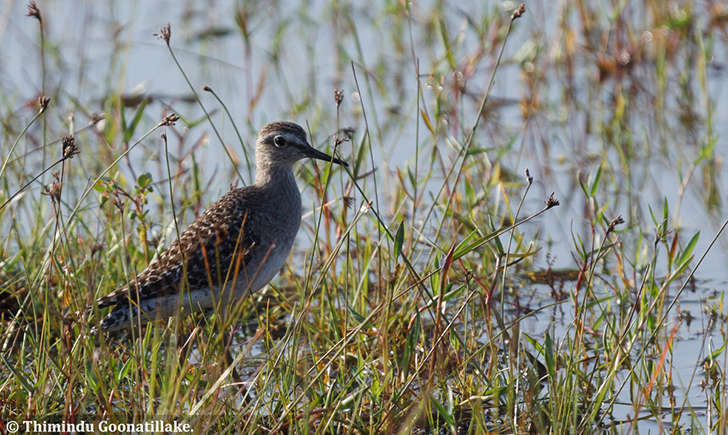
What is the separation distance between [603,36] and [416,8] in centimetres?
218

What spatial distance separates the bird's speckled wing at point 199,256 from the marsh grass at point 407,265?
20 cm

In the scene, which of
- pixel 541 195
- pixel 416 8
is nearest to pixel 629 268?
pixel 541 195

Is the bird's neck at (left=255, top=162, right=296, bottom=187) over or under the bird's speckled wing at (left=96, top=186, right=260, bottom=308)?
over

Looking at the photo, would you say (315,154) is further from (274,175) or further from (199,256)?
(199,256)

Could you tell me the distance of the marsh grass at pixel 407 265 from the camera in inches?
188

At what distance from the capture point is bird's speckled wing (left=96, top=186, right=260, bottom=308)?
603cm

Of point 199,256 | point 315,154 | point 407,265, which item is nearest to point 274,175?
point 315,154

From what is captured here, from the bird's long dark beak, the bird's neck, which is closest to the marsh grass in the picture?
the bird's long dark beak

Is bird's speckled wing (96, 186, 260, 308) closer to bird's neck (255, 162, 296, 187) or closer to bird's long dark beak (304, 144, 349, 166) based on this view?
bird's neck (255, 162, 296, 187)

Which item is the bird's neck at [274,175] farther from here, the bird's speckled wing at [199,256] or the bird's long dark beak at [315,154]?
the bird's speckled wing at [199,256]

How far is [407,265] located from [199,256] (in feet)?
6.28

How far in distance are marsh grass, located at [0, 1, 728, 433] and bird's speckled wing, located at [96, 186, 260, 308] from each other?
20 centimetres

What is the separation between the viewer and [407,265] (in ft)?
15.1

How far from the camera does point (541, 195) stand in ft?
29.9
